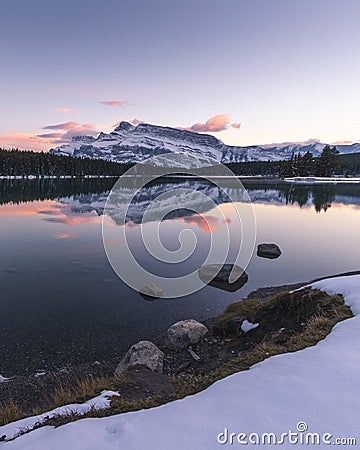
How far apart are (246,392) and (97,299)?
43.3ft

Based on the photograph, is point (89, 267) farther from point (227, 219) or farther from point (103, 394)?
point (227, 219)

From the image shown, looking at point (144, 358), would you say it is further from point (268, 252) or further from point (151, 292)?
point (268, 252)

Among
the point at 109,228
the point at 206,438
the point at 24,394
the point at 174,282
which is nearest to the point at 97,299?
the point at 174,282

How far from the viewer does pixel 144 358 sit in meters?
10.3

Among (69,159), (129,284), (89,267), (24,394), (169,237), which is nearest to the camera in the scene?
(24,394)

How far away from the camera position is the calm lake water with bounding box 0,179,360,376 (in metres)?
12.9

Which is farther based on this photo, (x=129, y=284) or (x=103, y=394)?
(x=129, y=284)

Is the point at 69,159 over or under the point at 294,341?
over

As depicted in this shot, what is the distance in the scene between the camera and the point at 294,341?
8.25m

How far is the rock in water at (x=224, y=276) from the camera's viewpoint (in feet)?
65.4

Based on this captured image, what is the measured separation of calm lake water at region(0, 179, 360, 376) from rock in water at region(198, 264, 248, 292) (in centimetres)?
61

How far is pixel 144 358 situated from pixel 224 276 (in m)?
11.3

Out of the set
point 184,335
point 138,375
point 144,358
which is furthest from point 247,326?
point 138,375

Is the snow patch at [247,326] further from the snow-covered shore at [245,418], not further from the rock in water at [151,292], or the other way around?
the rock in water at [151,292]
